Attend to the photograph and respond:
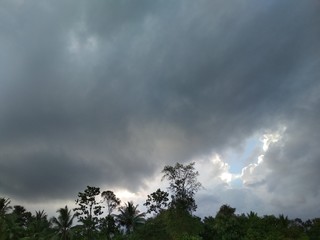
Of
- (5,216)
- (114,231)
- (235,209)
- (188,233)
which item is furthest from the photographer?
(235,209)

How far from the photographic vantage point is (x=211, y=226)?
70688mm

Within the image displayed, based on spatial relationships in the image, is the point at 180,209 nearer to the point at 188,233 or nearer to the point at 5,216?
the point at 188,233

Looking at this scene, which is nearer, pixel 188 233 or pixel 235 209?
pixel 188 233

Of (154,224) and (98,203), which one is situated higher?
(98,203)

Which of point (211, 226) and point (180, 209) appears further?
point (211, 226)

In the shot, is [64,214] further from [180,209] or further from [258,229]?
[258,229]

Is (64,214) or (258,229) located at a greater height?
(64,214)

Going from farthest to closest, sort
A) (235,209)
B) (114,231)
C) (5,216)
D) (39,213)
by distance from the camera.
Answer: (235,209) → (39,213) → (114,231) → (5,216)

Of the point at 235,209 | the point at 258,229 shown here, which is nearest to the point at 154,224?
the point at 258,229

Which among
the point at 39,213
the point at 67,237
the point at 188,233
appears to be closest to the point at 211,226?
the point at 188,233

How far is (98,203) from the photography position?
8950 centimetres

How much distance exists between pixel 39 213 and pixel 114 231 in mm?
20528

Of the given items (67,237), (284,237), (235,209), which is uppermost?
(235,209)

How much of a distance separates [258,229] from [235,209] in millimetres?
35486
